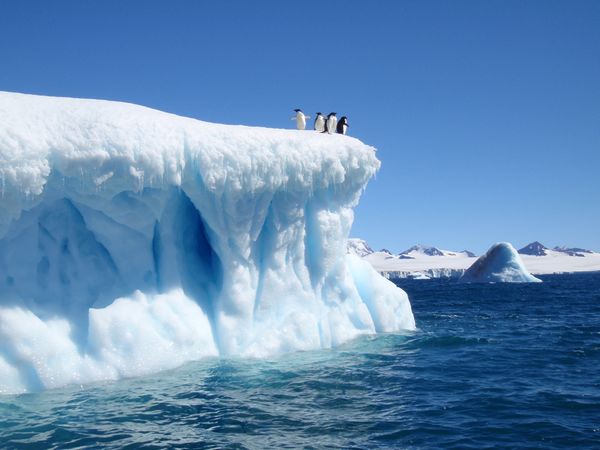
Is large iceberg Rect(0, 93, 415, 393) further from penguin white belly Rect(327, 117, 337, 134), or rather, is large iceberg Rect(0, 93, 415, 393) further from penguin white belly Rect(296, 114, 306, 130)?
penguin white belly Rect(296, 114, 306, 130)

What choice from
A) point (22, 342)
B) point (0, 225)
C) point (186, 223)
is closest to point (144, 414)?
point (22, 342)

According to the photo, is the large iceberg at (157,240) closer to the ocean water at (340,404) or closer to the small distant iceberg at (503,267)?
the ocean water at (340,404)

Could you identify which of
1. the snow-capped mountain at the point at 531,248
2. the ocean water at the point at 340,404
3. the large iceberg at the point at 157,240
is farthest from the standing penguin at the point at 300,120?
the snow-capped mountain at the point at 531,248

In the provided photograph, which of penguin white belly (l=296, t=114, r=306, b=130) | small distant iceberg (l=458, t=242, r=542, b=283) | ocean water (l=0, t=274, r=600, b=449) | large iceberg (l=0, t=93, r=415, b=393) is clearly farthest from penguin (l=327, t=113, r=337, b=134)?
small distant iceberg (l=458, t=242, r=542, b=283)

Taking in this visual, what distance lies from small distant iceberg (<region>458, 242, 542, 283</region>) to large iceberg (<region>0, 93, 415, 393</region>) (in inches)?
1791

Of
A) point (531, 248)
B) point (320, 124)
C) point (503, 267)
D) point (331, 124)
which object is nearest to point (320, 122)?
point (320, 124)

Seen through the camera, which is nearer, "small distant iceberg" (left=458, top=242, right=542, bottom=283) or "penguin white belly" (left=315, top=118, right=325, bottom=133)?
"penguin white belly" (left=315, top=118, right=325, bottom=133)

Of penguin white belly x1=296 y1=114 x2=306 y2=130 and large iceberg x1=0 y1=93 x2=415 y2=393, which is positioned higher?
penguin white belly x1=296 y1=114 x2=306 y2=130

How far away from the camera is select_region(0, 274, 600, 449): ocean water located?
674 centimetres

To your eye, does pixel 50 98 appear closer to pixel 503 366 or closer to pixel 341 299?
pixel 341 299

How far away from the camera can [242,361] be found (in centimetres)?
1066

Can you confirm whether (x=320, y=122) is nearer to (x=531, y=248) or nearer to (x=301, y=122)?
(x=301, y=122)

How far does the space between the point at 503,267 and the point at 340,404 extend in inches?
2003

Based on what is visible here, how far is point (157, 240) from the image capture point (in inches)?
432
